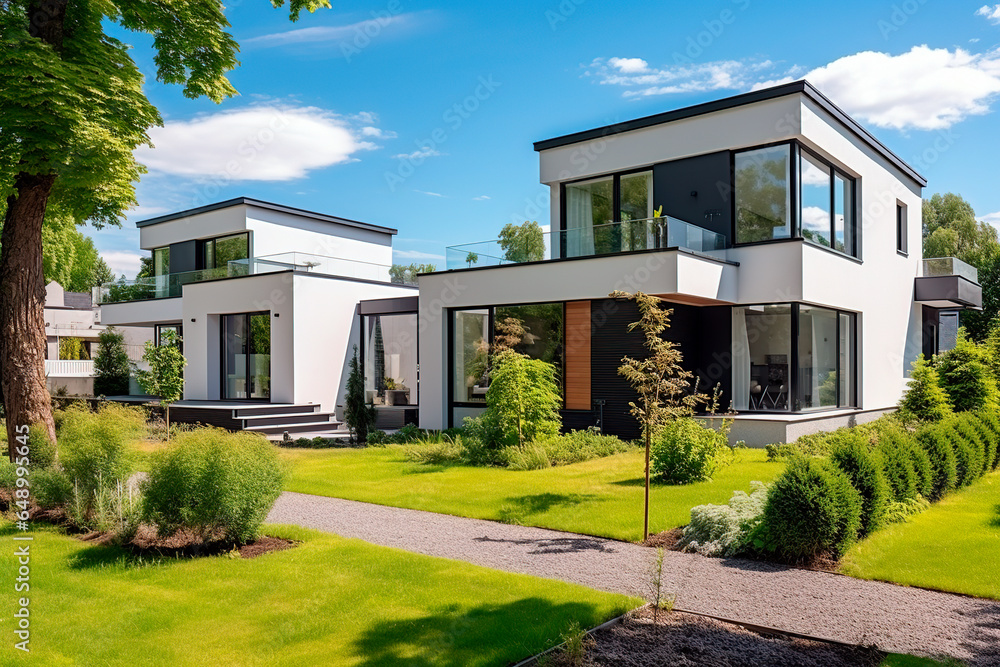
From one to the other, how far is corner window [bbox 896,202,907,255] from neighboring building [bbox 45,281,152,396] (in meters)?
30.6

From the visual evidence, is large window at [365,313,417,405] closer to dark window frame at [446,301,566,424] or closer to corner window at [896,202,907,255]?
dark window frame at [446,301,566,424]

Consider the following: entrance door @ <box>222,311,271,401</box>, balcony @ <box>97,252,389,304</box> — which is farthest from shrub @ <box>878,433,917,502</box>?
entrance door @ <box>222,311,271,401</box>

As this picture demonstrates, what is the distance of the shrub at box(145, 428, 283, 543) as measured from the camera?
743 cm

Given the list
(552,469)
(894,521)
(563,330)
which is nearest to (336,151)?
(563,330)

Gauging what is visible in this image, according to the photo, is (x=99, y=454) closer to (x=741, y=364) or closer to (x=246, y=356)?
(x=741, y=364)

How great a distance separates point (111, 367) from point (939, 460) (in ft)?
92.4

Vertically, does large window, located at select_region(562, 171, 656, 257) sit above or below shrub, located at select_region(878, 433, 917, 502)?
above

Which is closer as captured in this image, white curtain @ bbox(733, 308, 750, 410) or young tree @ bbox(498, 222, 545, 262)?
white curtain @ bbox(733, 308, 750, 410)

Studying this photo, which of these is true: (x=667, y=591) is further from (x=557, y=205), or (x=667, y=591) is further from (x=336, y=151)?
(x=336, y=151)

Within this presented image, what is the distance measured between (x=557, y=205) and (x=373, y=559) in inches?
582

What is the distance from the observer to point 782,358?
Result: 16.7 metres

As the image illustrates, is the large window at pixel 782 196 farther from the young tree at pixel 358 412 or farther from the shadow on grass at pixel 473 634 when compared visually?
the shadow on grass at pixel 473 634

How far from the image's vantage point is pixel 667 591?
20.6 ft

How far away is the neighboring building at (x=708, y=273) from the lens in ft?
53.3
